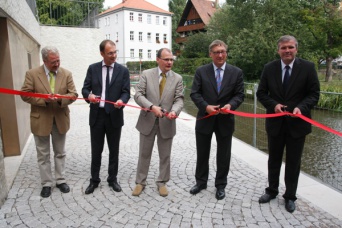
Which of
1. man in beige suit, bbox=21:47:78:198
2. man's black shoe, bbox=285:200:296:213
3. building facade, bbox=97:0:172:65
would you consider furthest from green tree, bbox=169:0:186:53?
man's black shoe, bbox=285:200:296:213

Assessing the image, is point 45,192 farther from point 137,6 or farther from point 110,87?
point 137,6

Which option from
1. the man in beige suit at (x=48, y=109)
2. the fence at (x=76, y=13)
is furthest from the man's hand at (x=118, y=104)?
the fence at (x=76, y=13)

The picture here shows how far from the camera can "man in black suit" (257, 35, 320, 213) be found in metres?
3.56

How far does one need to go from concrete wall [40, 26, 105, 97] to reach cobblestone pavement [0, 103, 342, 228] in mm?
Result: 9623

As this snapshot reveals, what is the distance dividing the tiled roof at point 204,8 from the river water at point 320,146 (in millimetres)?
47348

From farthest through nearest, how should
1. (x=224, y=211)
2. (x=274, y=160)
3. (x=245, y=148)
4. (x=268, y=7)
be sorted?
(x=268, y=7) < (x=245, y=148) < (x=274, y=160) < (x=224, y=211)

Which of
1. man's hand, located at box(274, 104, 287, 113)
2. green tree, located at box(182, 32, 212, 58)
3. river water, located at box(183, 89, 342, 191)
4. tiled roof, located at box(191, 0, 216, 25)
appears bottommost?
river water, located at box(183, 89, 342, 191)

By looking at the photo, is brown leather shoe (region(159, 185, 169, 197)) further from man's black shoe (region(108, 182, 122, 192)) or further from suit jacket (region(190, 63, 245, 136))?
suit jacket (region(190, 63, 245, 136))

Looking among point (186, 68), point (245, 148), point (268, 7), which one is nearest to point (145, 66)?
point (186, 68)

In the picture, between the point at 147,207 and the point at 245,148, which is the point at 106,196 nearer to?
the point at 147,207

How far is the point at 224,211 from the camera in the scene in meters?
3.69

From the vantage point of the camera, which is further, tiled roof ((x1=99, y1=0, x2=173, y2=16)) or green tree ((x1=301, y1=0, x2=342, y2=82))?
tiled roof ((x1=99, y1=0, x2=173, y2=16))

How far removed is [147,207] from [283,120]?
203 cm

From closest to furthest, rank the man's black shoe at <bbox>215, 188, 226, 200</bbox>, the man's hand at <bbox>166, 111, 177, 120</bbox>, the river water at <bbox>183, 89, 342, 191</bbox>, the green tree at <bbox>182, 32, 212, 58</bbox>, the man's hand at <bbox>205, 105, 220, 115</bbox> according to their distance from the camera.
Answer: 1. the man's hand at <bbox>205, 105, 220, 115</bbox>
2. the man's hand at <bbox>166, 111, 177, 120</bbox>
3. the man's black shoe at <bbox>215, 188, 226, 200</bbox>
4. the river water at <bbox>183, 89, 342, 191</bbox>
5. the green tree at <bbox>182, 32, 212, 58</bbox>
